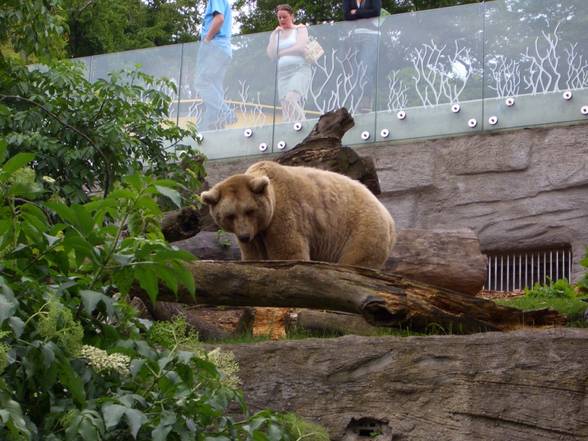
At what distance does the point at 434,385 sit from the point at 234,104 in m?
9.85

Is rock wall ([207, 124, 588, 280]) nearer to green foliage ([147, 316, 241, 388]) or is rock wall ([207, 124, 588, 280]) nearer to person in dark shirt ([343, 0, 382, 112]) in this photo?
person in dark shirt ([343, 0, 382, 112])

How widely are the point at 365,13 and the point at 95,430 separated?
13309mm

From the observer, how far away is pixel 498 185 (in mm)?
16109

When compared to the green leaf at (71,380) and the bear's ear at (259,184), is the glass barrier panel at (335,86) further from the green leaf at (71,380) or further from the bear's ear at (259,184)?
the green leaf at (71,380)

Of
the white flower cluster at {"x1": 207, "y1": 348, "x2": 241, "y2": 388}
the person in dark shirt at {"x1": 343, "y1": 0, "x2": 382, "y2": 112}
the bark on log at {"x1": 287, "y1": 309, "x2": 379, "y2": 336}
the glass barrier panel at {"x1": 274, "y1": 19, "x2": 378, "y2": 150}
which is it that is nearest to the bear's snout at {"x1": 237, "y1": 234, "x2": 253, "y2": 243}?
the bark on log at {"x1": 287, "y1": 309, "x2": 379, "y2": 336}

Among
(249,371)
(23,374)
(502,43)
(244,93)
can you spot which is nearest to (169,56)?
(244,93)

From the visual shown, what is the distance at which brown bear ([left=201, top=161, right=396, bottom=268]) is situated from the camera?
1041 cm

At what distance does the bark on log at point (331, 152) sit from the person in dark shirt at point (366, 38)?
4290mm

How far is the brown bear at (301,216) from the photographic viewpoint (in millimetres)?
10406

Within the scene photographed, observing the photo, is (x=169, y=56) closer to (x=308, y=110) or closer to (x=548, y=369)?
(x=308, y=110)

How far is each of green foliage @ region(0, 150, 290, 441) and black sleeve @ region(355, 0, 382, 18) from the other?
1245 cm

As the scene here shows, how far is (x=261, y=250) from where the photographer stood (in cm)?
1081

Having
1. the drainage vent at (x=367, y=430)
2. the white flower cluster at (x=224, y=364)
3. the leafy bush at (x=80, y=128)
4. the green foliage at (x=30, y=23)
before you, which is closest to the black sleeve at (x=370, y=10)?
the leafy bush at (x=80, y=128)

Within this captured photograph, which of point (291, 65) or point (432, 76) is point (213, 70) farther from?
point (432, 76)
